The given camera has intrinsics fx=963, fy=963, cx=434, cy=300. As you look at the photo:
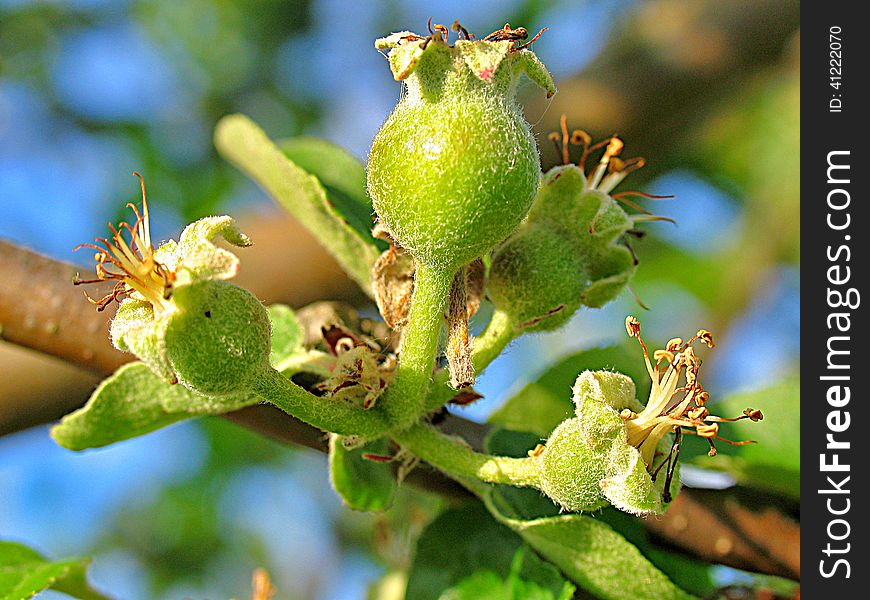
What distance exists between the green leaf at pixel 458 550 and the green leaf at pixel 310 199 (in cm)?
38

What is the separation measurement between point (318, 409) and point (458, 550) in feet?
1.51

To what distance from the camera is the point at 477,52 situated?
1.00 meters

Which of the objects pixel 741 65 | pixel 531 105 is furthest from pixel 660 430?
pixel 741 65

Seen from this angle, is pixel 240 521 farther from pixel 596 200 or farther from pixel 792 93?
pixel 596 200

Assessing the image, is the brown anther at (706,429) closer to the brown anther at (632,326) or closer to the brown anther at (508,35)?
the brown anther at (632,326)

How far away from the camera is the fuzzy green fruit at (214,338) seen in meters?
0.95

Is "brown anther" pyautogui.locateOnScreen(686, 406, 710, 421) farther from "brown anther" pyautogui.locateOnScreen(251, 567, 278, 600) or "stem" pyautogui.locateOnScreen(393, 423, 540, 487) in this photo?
"brown anther" pyautogui.locateOnScreen(251, 567, 278, 600)

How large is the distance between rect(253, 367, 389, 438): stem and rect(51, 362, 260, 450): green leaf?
6.9 inches

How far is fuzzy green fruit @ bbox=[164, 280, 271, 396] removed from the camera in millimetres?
946
